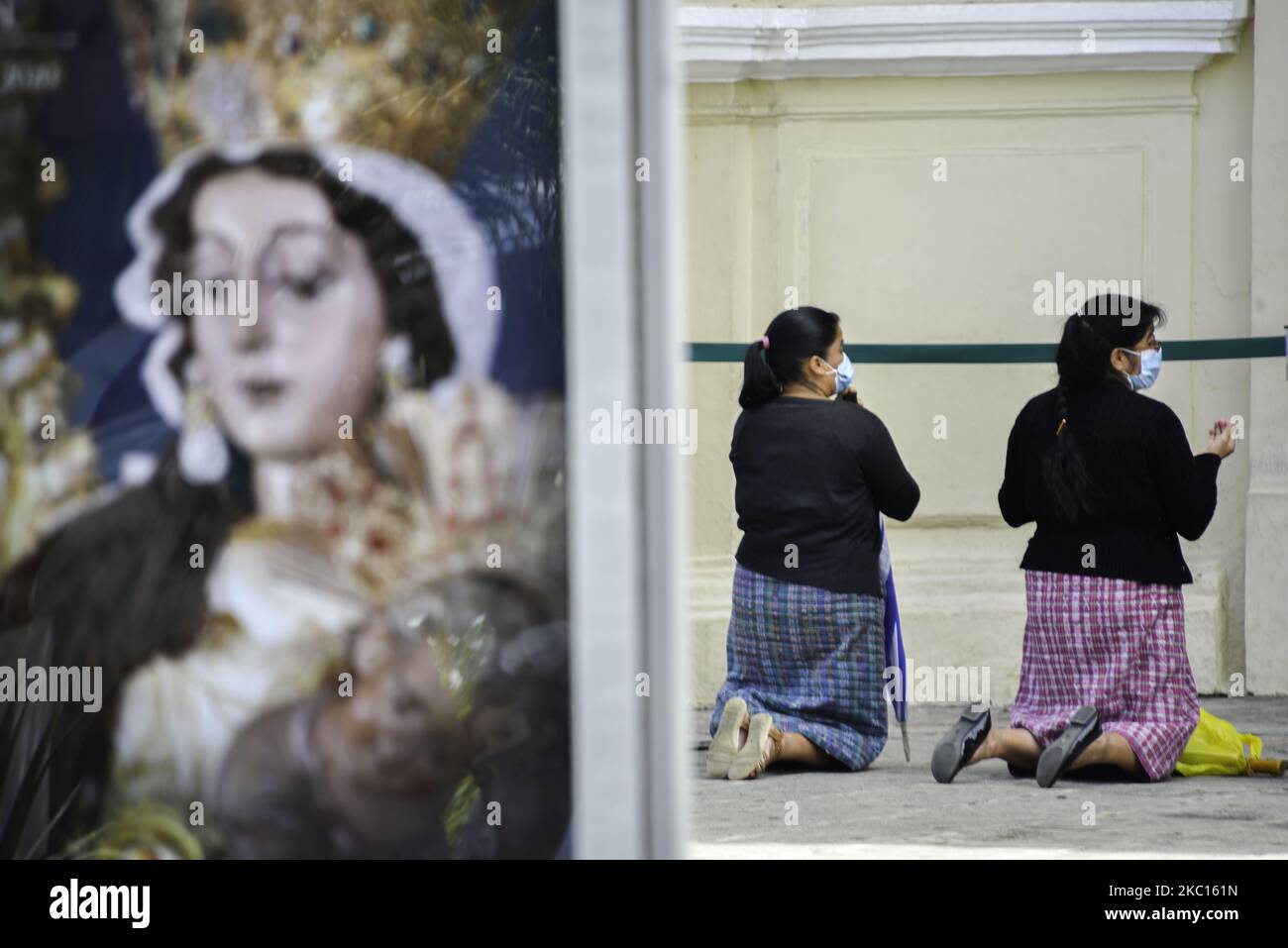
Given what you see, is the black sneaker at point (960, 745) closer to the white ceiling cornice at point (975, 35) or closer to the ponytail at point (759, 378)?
the ponytail at point (759, 378)

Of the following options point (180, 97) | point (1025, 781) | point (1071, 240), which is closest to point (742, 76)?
point (1071, 240)

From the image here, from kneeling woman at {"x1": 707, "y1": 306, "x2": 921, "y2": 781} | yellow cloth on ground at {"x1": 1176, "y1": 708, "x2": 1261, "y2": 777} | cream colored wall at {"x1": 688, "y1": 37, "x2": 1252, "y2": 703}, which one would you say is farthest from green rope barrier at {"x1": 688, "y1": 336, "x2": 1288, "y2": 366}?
yellow cloth on ground at {"x1": 1176, "y1": 708, "x2": 1261, "y2": 777}

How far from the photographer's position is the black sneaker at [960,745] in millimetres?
6027

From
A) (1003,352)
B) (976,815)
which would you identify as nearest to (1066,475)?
(976,815)

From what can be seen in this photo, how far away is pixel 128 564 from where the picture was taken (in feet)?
9.21

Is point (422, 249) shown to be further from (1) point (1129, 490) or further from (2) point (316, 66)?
(1) point (1129, 490)

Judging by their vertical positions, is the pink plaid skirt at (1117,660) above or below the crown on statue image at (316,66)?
below

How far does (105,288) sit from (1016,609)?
598 cm

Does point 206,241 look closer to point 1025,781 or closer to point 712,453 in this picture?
point 1025,781

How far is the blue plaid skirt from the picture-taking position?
6.40 meters

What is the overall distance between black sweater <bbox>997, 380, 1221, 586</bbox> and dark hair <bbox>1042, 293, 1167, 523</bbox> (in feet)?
0.06

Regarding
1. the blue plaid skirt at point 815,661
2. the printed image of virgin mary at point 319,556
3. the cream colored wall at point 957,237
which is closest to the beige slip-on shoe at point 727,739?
the blue plaid skirt at point 815,661

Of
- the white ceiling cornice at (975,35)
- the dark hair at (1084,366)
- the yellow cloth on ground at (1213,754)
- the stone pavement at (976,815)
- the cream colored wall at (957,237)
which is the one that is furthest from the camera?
the cream colored wall at (957,237)

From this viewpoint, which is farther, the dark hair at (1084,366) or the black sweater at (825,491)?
the black sweater at (825,491)
